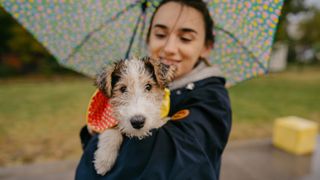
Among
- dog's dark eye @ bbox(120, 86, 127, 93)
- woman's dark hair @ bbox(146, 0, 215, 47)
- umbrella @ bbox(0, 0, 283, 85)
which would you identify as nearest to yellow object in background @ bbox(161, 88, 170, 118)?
dog's dark eye @ bbox(120, 86, 127, 93)

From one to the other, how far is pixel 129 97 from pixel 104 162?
48 centimetres

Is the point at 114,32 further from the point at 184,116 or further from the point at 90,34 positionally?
the point at 184,116

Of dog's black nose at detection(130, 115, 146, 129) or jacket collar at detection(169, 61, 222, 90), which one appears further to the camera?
jacket collar at detection(169, 61, 222, 90)

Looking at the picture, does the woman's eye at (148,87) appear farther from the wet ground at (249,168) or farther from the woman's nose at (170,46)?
the wet ground at (249,168)

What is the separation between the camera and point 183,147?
1912 mm

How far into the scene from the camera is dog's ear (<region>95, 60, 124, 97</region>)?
6.63 ft

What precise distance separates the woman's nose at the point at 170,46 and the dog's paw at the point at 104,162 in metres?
0.98

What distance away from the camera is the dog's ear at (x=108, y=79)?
6.63 ft

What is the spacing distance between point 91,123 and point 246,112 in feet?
31.1

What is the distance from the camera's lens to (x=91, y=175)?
203cm

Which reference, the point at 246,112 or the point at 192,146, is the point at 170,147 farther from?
the point at 246,112

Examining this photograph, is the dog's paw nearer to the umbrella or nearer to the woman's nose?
the woman's nose

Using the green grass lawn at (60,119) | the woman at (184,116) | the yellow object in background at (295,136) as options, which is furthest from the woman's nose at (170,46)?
the yellow object in background at (295,136)

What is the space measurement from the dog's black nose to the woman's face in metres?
0.89
